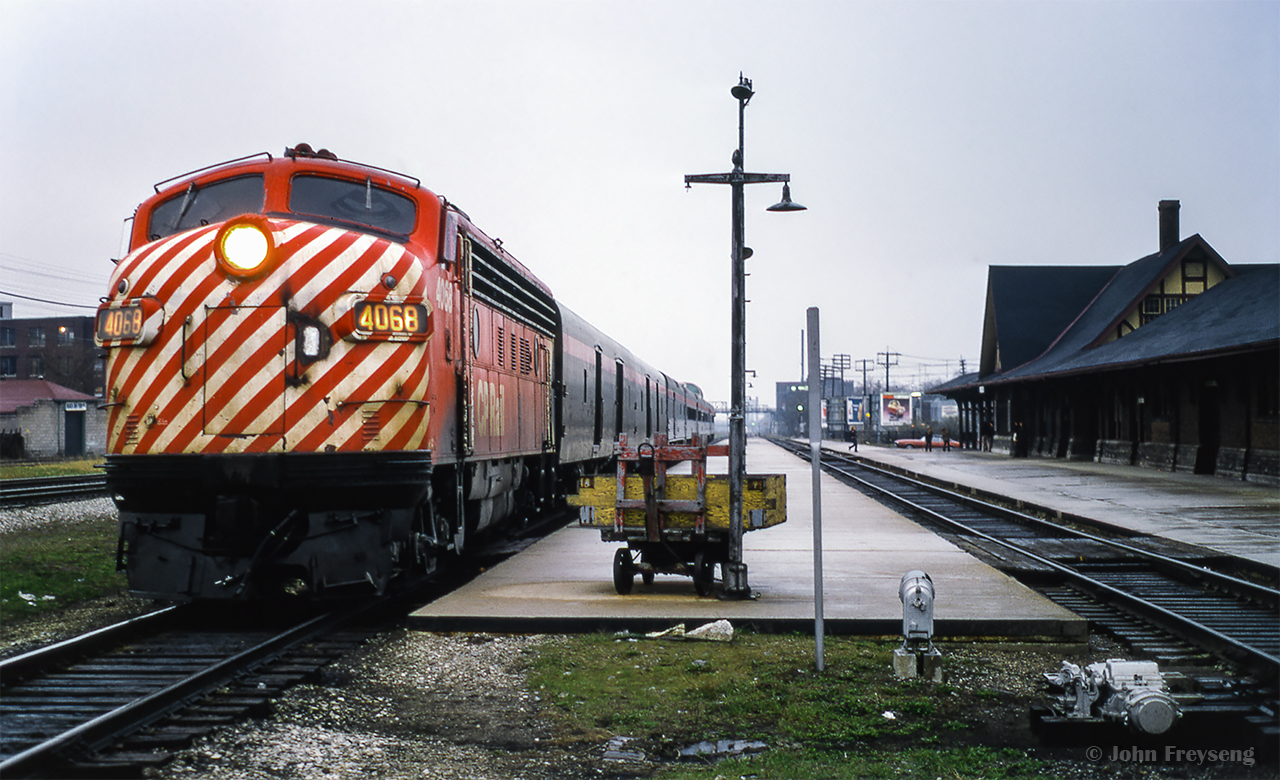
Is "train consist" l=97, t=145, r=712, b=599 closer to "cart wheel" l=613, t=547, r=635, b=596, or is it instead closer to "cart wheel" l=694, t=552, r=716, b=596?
"cart wheel" l=613, t=547, r=635, b=596

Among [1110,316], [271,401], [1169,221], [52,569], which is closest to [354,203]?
[271,401]

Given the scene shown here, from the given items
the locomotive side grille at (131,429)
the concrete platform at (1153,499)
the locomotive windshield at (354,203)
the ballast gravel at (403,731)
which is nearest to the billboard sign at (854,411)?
the concrete platform at (1153,499)

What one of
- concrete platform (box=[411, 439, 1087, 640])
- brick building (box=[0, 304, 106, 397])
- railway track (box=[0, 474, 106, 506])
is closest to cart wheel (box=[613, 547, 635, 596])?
concrete platform (box=[411, 439, 1087, 640])

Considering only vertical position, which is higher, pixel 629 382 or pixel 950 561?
pixel 629 382

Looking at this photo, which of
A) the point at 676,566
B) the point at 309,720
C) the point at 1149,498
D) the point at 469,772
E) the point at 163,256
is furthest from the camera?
the point at 1149,498

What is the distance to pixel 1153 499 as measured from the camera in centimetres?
2106

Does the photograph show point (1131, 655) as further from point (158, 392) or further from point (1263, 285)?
point (1263, 285)

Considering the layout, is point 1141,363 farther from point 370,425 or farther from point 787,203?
point 370,425

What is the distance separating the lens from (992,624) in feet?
25.9

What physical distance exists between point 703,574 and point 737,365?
73.8 inches

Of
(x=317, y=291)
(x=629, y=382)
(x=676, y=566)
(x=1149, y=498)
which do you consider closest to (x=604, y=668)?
(x=676, y=566)

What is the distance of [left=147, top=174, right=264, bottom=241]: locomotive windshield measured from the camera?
867 cm

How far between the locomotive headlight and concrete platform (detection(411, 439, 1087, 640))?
2.98m

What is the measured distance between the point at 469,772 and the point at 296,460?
3.50m
